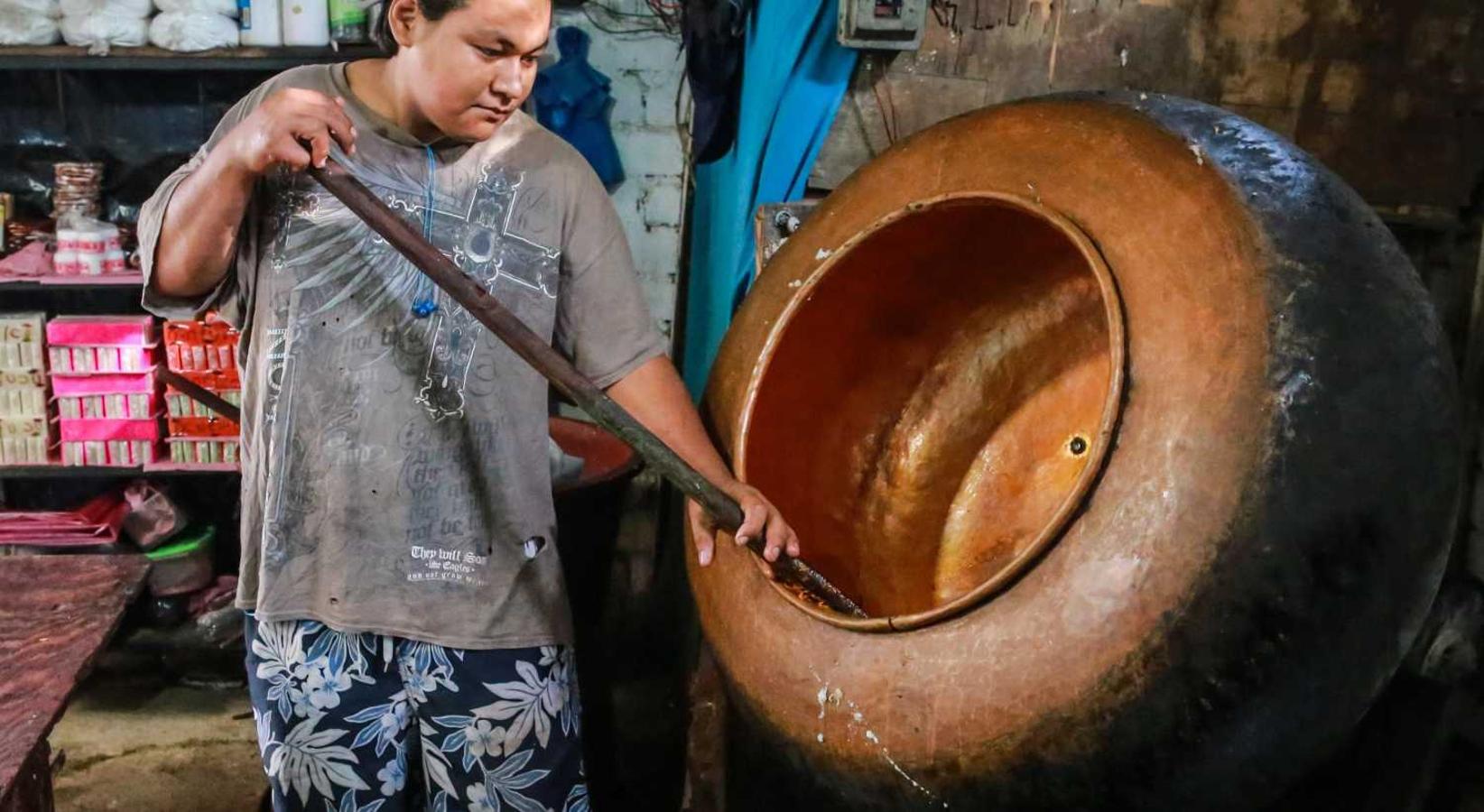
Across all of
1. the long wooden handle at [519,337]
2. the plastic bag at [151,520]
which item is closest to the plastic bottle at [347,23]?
the plastic bag at [151,520]

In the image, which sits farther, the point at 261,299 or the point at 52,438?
the point at 52,438

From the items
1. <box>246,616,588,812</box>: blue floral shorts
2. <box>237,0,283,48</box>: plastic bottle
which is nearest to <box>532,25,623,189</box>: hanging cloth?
<box>237,0,283,48</box>: plastic bottle

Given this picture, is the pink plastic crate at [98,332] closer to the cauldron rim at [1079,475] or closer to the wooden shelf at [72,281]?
the wooden shelf at [72,281]

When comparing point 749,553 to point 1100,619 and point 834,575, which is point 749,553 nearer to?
point 834,575

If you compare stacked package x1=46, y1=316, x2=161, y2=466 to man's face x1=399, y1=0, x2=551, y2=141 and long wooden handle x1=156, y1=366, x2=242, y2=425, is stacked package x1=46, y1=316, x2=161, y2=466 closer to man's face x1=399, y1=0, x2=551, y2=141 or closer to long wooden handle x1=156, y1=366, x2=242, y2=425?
long wooden handle x1=156, y1=366, x2=242, y2=425

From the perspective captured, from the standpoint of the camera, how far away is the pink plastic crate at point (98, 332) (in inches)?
132

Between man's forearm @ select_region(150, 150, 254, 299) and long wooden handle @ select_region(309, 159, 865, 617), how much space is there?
0.37ft

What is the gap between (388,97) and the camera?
156 centimetres

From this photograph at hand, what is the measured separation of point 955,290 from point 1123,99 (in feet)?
1.76

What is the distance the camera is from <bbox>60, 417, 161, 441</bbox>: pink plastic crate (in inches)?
135

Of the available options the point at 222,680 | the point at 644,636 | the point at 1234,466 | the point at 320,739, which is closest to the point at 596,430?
the point at 644,636

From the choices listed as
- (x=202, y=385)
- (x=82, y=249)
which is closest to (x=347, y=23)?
(x=82, y=249)

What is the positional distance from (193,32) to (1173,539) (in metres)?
2.97

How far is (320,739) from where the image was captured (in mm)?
1636
